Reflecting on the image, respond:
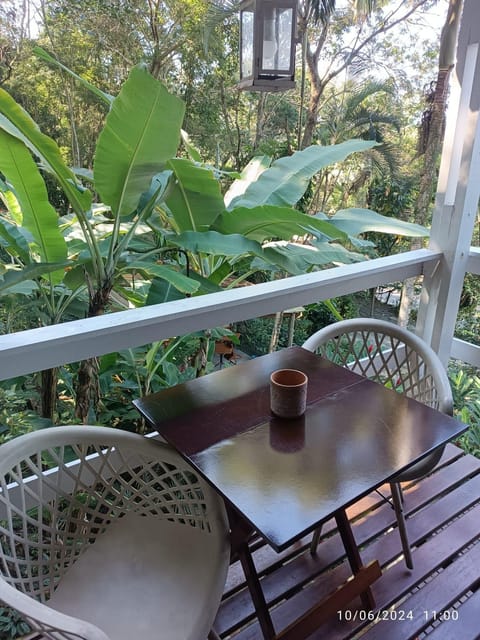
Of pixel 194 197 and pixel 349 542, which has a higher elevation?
pixel 194 197

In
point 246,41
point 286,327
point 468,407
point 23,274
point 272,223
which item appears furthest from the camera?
point 286,327

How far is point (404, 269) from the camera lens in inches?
75.0

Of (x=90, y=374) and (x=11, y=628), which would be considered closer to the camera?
(x=11, y=628)

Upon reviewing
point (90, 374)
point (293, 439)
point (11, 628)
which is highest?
point (293, 439)

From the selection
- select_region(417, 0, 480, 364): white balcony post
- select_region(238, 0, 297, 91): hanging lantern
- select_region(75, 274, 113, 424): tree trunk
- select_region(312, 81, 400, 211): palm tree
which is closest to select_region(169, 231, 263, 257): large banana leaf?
select_region(75, 274, 113, 424): tree trunk

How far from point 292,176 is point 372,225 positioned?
43cm

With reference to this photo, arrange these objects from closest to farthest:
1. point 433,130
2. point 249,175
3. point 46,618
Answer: point 46,618 → point 249,175 → point 433,130

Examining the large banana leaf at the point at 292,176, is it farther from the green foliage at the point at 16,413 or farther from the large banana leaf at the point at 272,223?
the green foliage at the point at 16,413

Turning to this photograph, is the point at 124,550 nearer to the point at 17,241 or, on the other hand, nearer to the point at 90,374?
the point at 90,374

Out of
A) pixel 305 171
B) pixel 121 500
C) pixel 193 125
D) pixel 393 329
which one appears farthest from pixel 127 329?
pixel 193 125

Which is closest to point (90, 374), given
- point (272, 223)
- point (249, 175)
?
point (272, 223)

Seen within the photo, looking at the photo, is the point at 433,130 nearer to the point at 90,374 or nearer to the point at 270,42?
the point at 270,42

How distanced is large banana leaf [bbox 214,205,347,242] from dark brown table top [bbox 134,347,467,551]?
51 cm

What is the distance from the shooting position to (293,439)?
1000 mm
